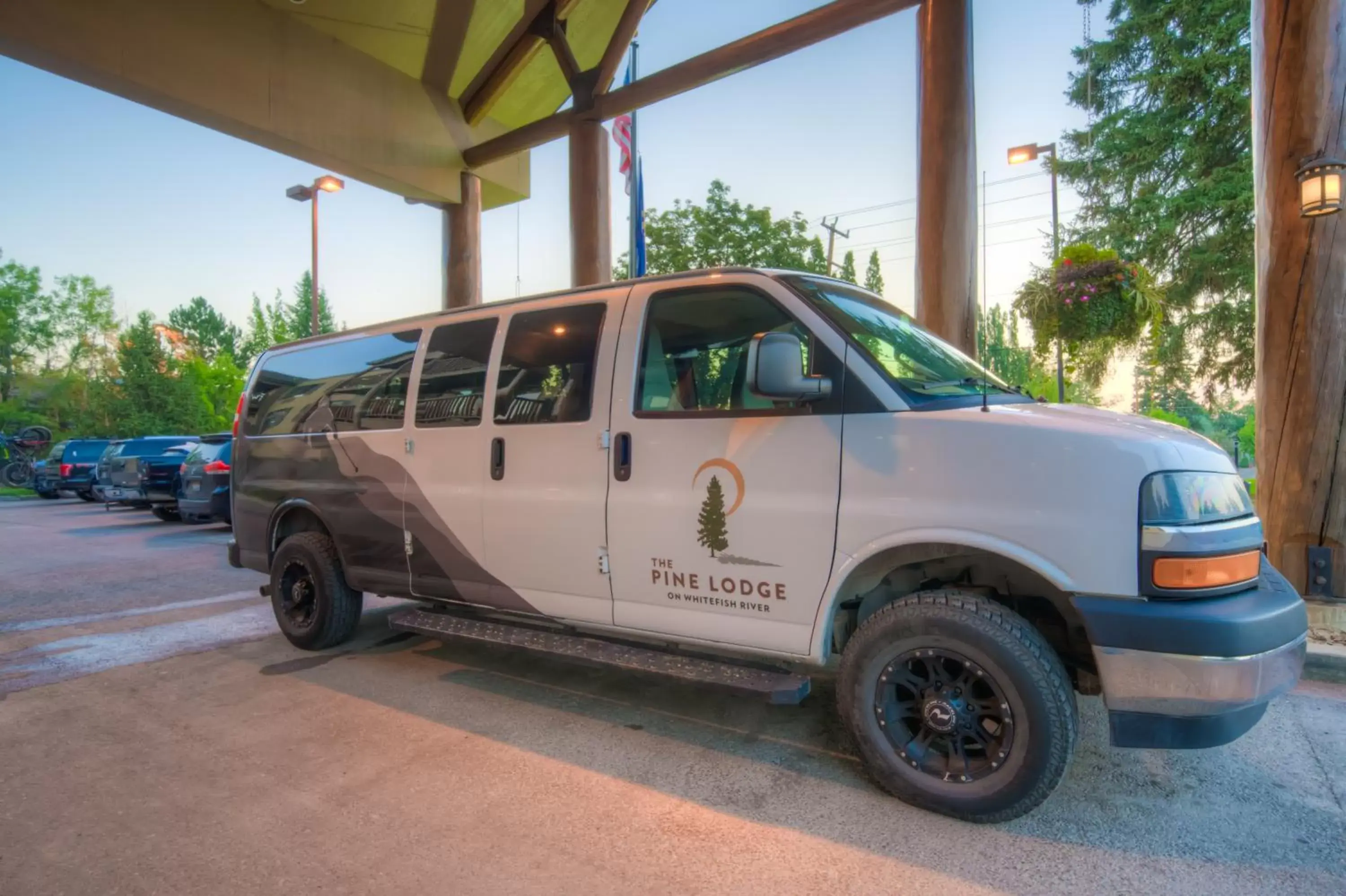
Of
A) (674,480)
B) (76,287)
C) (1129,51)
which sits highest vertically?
(1129,51)

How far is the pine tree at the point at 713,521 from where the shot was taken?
10.9 feet

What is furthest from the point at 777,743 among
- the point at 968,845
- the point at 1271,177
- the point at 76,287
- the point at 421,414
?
the point at 76,287

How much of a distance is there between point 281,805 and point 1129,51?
27226mm

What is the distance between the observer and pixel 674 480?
3.48 meters

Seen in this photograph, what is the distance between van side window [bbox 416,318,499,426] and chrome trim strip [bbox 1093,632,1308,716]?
3.32 metres

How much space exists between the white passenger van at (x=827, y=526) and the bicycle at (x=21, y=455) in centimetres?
2715

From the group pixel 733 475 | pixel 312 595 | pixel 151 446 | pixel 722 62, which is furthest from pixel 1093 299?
pixel 151 446

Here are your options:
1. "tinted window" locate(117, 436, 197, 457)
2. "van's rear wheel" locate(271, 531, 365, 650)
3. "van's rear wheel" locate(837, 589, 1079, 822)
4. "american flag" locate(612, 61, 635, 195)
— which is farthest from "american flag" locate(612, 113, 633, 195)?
"tinted window" locate(117, 436, 197, 457)

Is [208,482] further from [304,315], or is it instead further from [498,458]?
[304,315]

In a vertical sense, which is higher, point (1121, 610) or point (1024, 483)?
point (1024, 483)

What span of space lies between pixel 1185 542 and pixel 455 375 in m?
3.72

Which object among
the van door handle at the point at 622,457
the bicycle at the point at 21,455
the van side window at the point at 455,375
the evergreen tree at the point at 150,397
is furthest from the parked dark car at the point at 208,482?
the evergreen tree at the point at 150,397

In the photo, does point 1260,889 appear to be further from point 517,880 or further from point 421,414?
point 421,414

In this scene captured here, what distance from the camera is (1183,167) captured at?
796 inches
